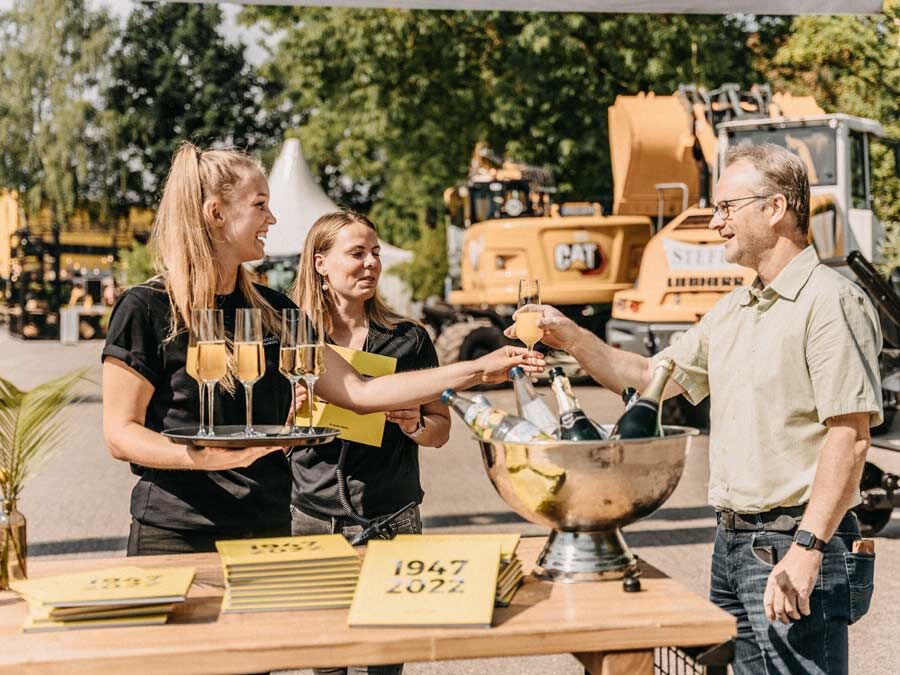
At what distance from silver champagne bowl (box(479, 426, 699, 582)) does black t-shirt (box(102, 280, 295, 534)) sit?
0.75 metres

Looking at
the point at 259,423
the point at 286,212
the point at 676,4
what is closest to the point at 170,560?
the point at 259,423

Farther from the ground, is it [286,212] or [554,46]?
[554,46]

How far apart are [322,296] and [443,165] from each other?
2311cm

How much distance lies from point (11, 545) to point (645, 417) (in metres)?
1.38

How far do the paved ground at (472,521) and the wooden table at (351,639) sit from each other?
1.54 m

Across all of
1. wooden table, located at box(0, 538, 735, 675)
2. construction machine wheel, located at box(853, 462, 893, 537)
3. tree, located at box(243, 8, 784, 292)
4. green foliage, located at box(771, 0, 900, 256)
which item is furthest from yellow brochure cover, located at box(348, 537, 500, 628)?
tree, located at box(243, 8, 784, 292)

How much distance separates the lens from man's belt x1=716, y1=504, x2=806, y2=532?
9.20 feet

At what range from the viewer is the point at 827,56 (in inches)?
730

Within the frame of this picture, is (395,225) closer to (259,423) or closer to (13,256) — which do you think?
(13,256)

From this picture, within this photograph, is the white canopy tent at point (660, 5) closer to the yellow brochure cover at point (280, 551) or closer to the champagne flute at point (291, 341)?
the champagne flute at point (291, 341)

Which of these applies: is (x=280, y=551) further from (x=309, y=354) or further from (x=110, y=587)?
(x=309, y=354)

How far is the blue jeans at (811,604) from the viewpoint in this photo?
278 cm

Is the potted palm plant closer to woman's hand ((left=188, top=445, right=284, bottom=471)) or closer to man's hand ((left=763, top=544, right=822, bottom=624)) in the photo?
woman's hand ((left=188, top=445, right=284, bottom=471))

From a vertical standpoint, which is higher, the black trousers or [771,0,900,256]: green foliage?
[771,0,900,256]: green foliage
